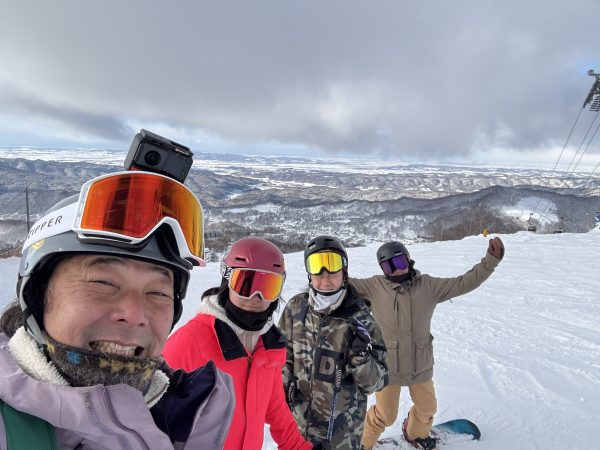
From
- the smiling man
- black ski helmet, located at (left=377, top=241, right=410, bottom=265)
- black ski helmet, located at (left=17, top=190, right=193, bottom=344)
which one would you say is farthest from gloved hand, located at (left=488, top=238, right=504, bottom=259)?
black ski helmet, located at (left=17, top=190, right=193, bottom=344)

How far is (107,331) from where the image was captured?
949 millimetres

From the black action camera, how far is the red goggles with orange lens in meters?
0.06

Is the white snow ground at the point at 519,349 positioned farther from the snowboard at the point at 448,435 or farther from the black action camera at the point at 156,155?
the black action camera at the point at 156,155

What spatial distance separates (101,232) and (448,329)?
7274 mm

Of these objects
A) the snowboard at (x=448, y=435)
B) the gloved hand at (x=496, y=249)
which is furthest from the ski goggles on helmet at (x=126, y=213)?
the snowboard at (x=448, y=435)

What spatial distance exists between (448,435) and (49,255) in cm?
408

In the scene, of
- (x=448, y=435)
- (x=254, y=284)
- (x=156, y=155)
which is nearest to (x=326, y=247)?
(x=254, y=284)

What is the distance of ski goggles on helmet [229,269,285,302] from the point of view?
220 cm

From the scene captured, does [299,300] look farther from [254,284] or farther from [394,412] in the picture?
[394,412]

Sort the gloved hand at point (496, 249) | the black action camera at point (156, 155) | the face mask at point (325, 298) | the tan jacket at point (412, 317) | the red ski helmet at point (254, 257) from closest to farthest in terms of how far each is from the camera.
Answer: the black action camera at point (156, 155), the red ski helmet at point (254, 257), the face mask at point (325, 298), the tan jacket at point (412, 317), the gloved hand at point (496, 249)

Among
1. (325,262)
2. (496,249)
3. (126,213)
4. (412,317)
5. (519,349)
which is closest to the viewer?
(126,213)

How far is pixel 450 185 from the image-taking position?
174m

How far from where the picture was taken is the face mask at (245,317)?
2059 millimetres

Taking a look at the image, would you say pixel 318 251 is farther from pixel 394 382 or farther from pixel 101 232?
pixel 101 232
